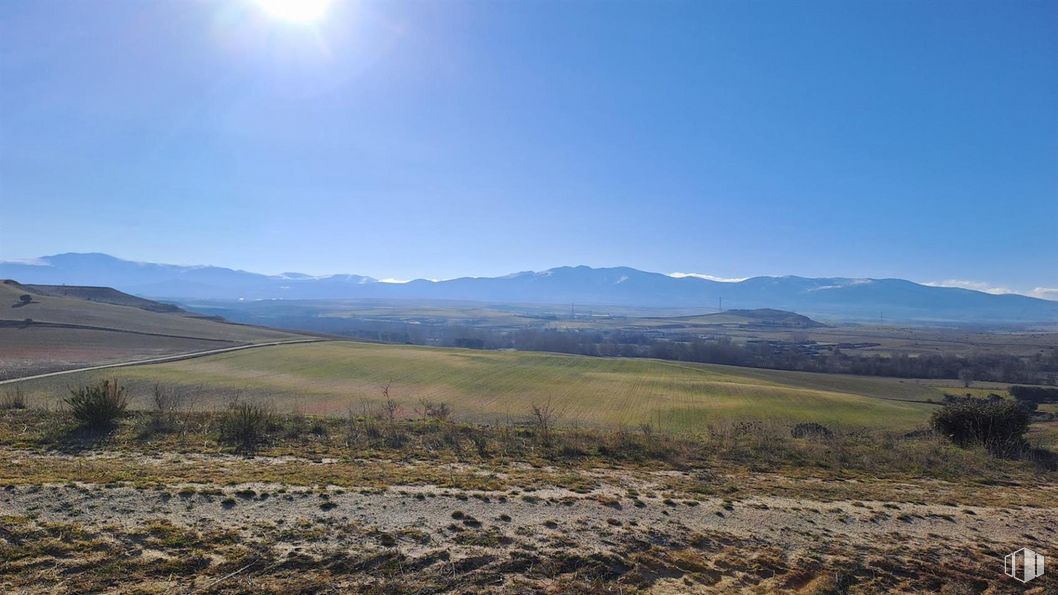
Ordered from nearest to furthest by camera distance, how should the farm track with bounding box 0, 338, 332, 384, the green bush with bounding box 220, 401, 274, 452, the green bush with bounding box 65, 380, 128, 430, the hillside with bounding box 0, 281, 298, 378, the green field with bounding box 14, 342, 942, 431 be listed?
the green bush with bounding box 220, 401, 274, 452 < the green bush with bounding box 65, 380, 128, 430 < the green field with bounding box 14, 342, 942, 431 < the farm track with bounding box 0, 338, 332, 384 < the hillside with bounding box 0, 281, 298, 378

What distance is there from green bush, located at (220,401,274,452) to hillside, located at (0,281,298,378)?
110 feet

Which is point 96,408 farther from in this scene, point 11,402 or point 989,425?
point 989,425

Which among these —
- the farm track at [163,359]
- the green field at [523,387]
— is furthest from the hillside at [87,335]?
the green field at [523,387]

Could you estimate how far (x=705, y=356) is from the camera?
85562mm

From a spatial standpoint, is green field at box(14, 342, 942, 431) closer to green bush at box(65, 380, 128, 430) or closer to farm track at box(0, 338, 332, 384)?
farm track at box(0, 338, 332, 384)

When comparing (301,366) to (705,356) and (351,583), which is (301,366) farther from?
(705,356)

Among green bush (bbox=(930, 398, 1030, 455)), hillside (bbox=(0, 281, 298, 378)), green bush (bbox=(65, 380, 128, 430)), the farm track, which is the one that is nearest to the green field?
the farm track

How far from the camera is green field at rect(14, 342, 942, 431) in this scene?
32219 millimetres

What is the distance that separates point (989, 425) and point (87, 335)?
72475mm

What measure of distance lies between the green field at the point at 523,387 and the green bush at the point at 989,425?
11.9 m

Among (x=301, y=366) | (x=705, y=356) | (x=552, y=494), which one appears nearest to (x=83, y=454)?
(x=552, y=494)

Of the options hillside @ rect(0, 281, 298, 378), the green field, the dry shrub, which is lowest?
the green field

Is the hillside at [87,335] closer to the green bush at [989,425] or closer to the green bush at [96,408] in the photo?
the green bush at [96,408]

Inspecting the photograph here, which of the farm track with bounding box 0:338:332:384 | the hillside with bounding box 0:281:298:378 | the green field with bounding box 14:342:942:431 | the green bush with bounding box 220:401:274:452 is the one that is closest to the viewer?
the green bush with bounding box 220:401:274:452
